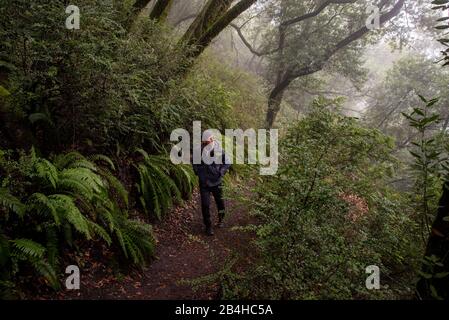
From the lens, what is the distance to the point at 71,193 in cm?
536

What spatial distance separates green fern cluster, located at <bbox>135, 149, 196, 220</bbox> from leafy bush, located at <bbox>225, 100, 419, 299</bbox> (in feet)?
8.70

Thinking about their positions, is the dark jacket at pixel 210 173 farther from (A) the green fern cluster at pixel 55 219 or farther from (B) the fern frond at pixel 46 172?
(B) the fern frond at pixel 46 172

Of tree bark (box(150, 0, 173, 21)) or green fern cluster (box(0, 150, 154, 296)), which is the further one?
tree bark (box(150, 0, 173, 21))

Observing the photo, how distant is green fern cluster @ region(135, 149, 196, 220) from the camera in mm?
7291

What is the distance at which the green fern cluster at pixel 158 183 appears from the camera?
23.9ft

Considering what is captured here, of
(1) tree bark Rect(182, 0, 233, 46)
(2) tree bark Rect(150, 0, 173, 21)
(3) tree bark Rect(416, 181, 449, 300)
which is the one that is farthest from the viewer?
(2) tree bark Rect(150, 0, 173, 21)

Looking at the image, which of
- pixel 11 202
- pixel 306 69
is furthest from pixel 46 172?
pixel 306 69

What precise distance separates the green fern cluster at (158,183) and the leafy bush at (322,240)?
2.65 meters

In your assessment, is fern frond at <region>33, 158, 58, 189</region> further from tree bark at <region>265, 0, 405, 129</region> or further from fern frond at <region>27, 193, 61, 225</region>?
tree bark at <region>265, 0, 405, 129</region>

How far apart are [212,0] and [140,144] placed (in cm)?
519

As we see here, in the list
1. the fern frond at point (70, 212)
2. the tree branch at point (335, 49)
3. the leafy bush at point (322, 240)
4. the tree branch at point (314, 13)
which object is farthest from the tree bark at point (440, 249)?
the tree branch at point (314, 13)

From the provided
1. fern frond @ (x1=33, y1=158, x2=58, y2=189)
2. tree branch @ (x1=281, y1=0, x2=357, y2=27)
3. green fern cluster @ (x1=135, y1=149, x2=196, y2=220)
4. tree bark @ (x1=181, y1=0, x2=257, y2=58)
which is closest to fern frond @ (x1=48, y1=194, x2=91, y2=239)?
fern frond @ (x1=33, y1=158, x2=58, y2=189)

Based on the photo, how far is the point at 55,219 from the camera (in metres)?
4.68
